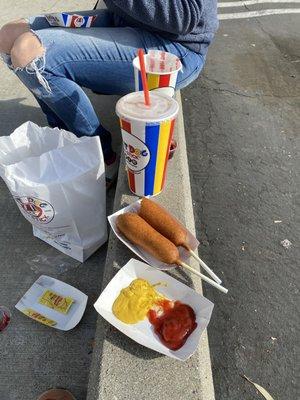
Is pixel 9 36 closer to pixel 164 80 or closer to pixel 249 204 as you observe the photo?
pixel 164 80

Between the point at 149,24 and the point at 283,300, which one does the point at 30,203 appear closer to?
the point at 149,24

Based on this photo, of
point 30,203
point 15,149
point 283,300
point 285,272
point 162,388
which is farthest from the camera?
point 285,272

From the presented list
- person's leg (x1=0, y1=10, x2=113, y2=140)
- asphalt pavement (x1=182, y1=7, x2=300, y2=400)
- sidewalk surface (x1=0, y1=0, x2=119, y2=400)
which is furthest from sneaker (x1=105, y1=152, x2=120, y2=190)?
asphalt pavement (x1=182, y1=7, x2=300, y2=400)

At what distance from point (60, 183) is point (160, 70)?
79 centimetres

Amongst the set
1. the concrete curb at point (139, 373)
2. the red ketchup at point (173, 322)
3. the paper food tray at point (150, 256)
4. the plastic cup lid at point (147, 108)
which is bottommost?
the concrete curb at point (139, 373)

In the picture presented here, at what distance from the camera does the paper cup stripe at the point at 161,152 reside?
1498 millimetres

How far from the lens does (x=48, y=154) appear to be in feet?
5.16

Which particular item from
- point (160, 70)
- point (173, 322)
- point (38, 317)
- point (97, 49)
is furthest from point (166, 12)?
point (38, 317)

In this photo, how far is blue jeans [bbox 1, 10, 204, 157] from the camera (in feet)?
6.06

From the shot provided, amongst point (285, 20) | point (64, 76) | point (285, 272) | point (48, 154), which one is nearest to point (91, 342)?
point (48, 154)

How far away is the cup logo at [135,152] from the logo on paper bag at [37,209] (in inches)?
16.1

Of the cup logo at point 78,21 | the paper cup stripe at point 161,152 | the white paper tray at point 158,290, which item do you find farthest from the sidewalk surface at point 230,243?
the cup logo at point 78,21

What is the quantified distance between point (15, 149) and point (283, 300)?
150cm

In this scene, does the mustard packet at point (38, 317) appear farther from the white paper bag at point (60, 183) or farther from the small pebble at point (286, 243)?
the small pebble at point (286, 243)
